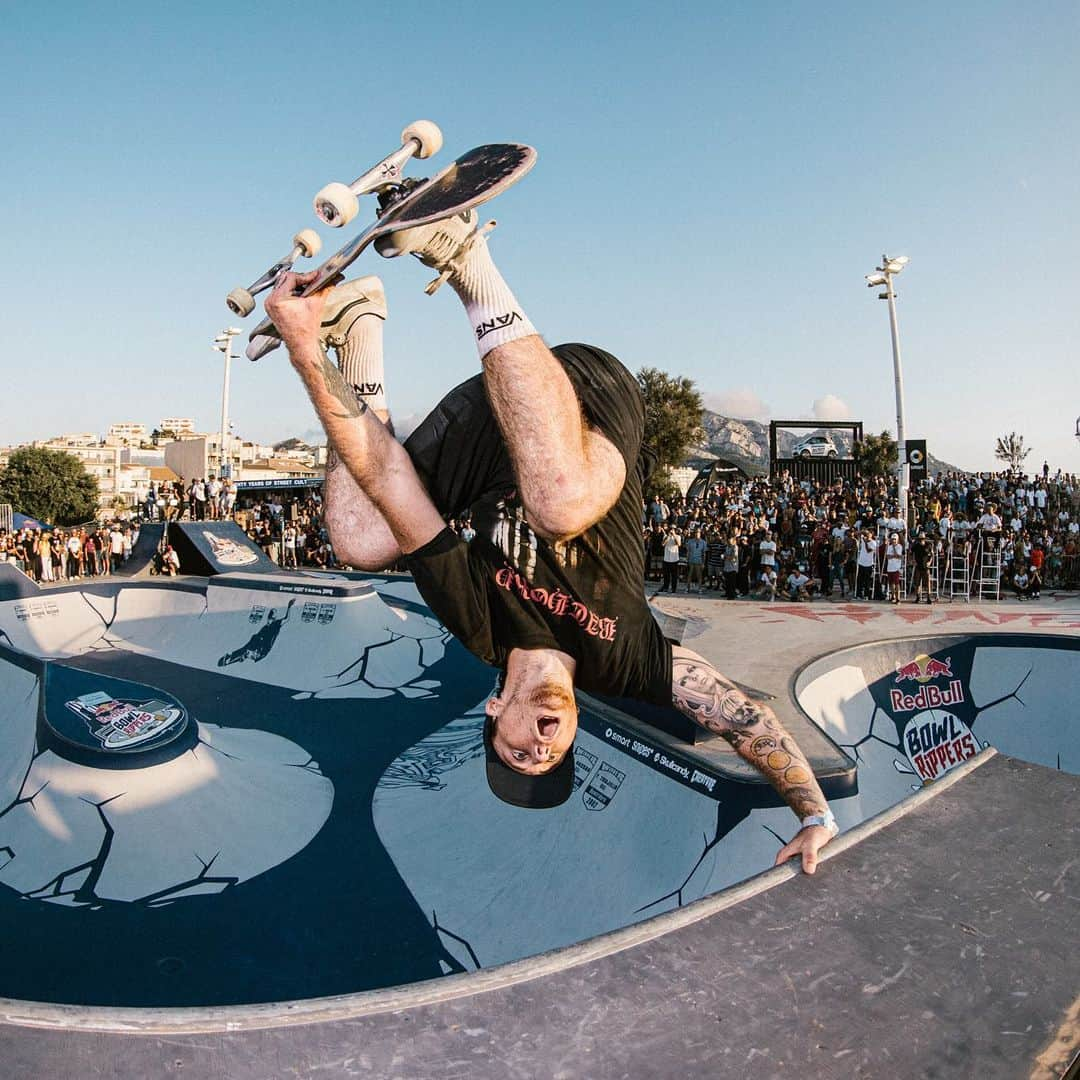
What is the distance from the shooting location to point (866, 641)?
9.75m

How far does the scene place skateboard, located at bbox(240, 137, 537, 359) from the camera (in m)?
1.84

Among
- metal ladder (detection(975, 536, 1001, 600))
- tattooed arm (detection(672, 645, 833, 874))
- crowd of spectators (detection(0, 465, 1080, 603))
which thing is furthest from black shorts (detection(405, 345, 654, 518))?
metal ladder (detection(975, 536, 1001, 600))

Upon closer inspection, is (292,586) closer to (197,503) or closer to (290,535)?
(290,535)

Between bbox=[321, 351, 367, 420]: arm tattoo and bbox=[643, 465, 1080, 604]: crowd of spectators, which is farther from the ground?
bbox=[321, 351, 367, 420]: arm tattoo

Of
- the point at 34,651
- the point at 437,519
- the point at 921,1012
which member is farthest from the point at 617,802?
the point at 34,651

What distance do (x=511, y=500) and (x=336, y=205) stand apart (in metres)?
1.08

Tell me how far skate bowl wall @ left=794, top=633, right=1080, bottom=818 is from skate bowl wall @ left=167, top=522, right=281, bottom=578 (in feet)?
43.2

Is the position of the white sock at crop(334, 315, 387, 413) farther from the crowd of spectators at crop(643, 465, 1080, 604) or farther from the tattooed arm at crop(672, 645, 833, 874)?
the crowd of spectators at crop(643, 465, 1080, 604)

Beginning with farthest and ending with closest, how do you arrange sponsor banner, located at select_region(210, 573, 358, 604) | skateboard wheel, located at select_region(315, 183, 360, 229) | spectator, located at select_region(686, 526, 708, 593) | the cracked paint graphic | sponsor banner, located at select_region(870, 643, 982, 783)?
1. spectator, located at select_region(686, 526, 708, 593)
2. sponsor banner, located at select_region(210, 573, 358, 604)
3. sponsor banner, located at select_region(870, 643, 982, 783)
4. the cracked paint graphic
5. skateboard wheel, located at select_region(315, 183, 360, 229)

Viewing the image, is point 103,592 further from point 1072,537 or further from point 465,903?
point 1072,537

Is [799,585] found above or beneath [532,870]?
above

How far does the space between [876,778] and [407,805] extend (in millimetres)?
4655

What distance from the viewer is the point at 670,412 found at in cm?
5019

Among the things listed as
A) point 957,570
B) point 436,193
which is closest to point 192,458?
point 957,570
